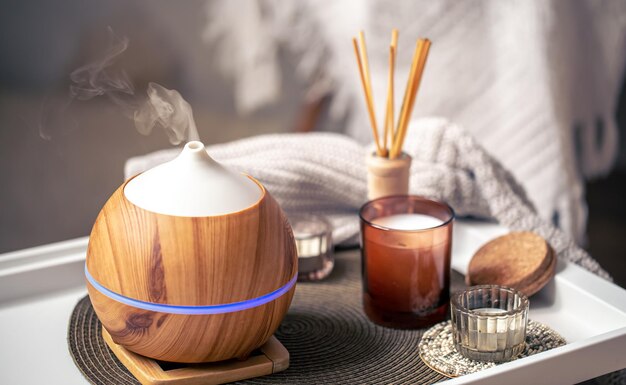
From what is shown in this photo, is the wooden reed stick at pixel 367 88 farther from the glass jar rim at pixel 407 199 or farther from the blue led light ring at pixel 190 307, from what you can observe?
the blue led light ring at pixel 190 307

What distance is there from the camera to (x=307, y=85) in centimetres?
190

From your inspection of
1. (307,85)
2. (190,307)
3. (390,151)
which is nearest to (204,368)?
(190,307)

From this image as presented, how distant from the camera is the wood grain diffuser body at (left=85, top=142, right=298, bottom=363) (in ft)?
1.96

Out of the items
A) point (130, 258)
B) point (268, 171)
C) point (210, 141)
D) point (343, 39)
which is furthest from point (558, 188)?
point (130, 258)

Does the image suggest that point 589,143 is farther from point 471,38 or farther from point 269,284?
point 269,284

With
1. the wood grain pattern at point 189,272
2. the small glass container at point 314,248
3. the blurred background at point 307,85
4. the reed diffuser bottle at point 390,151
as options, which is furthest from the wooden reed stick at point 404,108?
the blurred background at point 307,85

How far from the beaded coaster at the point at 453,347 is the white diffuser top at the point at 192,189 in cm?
22

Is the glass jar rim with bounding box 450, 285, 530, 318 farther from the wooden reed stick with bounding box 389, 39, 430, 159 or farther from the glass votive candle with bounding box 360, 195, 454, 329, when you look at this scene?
the wooden reed stick with bounding box 389, 39, 430, 159

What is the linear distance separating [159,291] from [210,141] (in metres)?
1.38

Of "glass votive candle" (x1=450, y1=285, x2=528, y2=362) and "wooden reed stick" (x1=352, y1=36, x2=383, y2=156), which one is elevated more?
"wooden reed stick" (x1=352, y1=36, x2=383, y2=156)

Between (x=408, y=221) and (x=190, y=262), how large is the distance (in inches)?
10.4

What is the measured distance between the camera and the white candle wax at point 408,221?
767 millimetres

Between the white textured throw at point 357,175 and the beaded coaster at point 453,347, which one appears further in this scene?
the white textured throw at point 357,175

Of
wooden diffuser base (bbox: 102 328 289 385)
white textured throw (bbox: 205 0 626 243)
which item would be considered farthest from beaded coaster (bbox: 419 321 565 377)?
white textured throw (bbox: 205 0 626 243)
